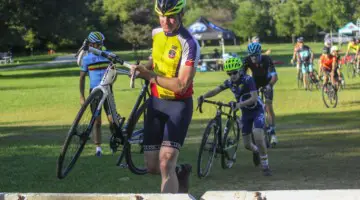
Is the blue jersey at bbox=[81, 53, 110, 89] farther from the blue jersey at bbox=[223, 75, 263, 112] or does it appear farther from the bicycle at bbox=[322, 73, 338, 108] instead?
the bicycle at bbox=[322, 73, 338, 108]

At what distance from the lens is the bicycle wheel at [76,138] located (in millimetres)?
8508

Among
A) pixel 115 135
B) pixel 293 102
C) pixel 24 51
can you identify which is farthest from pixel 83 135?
pixel 24 51

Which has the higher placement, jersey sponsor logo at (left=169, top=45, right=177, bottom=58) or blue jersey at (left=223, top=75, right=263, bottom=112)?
jersey sponsor logo at (left=169, top=45, right=177, bottom=58)

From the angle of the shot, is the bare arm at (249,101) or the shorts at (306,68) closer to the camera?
the bare arm at (249,101)

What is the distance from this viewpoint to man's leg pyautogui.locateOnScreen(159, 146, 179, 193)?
6.65 meters

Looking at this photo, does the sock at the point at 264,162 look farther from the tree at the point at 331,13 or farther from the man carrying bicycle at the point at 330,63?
the tree at the point at 331,13

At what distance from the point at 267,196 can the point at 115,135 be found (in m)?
4.88

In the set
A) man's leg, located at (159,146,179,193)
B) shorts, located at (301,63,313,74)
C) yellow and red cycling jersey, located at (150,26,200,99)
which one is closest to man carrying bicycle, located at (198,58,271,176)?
yellow and red cycling jersey, located at (150,26,200,99)

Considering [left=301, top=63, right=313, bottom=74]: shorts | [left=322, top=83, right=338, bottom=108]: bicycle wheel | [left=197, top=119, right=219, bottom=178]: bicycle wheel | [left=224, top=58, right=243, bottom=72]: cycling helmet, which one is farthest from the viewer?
[left=301, top=63, right=313, bottom=74]: shorts

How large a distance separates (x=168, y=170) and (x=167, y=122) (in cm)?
46

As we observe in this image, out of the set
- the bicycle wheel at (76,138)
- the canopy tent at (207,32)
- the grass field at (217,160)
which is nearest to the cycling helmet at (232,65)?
the grass field at (217,160)

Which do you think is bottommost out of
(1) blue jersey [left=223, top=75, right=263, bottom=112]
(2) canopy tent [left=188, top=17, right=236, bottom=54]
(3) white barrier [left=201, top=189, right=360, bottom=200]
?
(2) canopy tent [left=188, top=17, right=236, bottom=54]

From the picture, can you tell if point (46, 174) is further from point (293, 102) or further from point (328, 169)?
point (293, 102)

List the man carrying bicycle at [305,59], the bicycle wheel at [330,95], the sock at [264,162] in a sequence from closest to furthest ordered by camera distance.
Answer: the sock at [264,162], the bicycle wheel at [330,95], the man carrying bicycle at [305,59]
